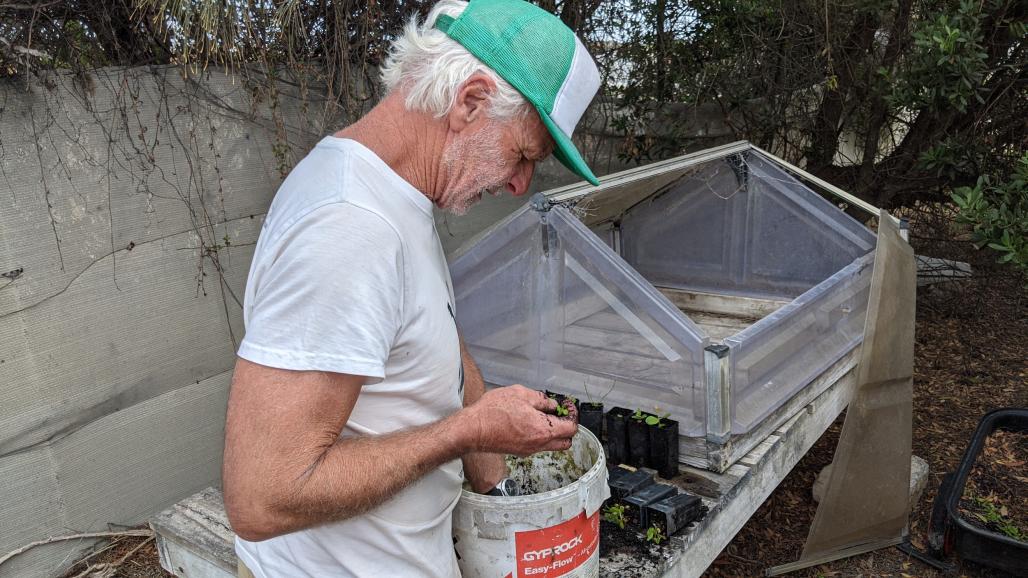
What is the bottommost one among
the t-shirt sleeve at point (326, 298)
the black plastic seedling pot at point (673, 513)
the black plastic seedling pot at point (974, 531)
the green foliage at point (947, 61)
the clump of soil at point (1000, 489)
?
the clump of soil at point (1000, 489)

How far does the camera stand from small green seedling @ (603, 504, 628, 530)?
2213mm

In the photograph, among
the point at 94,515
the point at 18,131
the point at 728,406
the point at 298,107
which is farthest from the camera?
the point at 298,107

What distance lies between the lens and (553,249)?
2820 mm

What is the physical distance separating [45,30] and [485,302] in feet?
7.33

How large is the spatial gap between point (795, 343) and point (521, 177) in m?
2.05

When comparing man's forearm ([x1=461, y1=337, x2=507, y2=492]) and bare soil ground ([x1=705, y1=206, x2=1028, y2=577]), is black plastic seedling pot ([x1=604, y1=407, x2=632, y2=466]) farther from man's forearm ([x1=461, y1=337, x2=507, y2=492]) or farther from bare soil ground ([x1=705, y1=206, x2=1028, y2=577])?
bare soil ground ([x1=705, y1=206, x2=1028, y2=577])

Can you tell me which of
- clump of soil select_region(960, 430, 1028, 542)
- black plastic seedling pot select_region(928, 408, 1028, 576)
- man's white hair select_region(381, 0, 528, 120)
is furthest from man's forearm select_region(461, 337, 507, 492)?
clump of soil select_region(960, 430, 1028, 542)

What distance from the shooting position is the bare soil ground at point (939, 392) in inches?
140

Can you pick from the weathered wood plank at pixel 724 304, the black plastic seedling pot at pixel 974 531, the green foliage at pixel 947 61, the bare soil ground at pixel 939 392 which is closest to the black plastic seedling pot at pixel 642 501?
the bare soil ground at pixel 939 392

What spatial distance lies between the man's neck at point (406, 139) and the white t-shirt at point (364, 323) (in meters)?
0.04

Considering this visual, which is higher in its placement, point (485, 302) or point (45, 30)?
point (45, 30)

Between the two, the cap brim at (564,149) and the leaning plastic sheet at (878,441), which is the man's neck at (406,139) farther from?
the leaning plastic sheet at (878,441)

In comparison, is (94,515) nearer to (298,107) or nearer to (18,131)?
(18,131)

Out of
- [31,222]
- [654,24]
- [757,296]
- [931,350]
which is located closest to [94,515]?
[31,222]
